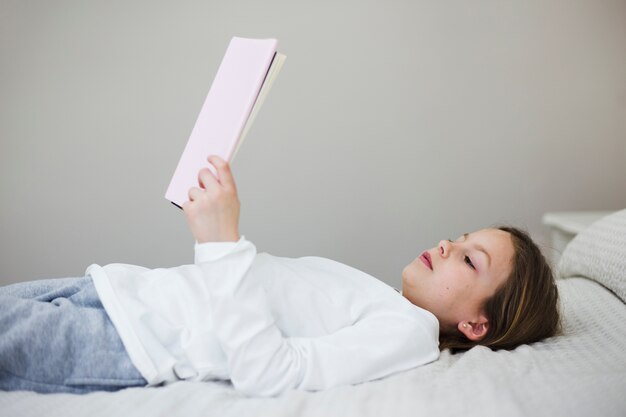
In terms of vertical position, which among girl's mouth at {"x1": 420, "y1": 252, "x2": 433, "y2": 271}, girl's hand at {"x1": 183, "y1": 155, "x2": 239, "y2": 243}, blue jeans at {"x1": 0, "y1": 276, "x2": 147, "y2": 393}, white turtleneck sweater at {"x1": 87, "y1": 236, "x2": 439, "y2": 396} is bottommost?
blue jeans at {"x1": 0, "y1": 276, "x2": 147, "y2": 393}

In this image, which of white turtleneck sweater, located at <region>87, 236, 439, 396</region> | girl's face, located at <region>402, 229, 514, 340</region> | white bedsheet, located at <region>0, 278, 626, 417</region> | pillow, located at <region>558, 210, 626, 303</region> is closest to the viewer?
white bedsheet, located at <region>0, 278, 626, 417</region>

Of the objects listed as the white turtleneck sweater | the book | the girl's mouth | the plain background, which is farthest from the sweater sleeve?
the plain background

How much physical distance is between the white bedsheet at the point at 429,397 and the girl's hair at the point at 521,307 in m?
0.13

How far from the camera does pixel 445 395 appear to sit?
36.1 inches

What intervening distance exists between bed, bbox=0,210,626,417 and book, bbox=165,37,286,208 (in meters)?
0.32

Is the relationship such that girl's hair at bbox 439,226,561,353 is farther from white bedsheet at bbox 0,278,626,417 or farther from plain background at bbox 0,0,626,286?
plain background at bbox 0,0,626,286

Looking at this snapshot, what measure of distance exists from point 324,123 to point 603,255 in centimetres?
112

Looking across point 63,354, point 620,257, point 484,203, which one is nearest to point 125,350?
point 63,354

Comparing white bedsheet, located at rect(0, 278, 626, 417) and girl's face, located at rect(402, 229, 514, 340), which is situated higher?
girl's face, located at rect(402, 229, 514, 340)

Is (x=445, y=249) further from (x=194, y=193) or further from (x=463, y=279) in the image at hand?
(x=194, y=193)

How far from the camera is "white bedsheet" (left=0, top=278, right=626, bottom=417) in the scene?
859mm

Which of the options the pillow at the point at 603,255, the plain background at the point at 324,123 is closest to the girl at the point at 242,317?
the pillow at the point at 603,255

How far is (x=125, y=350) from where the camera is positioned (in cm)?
100

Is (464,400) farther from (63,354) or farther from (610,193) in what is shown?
(610,193)
